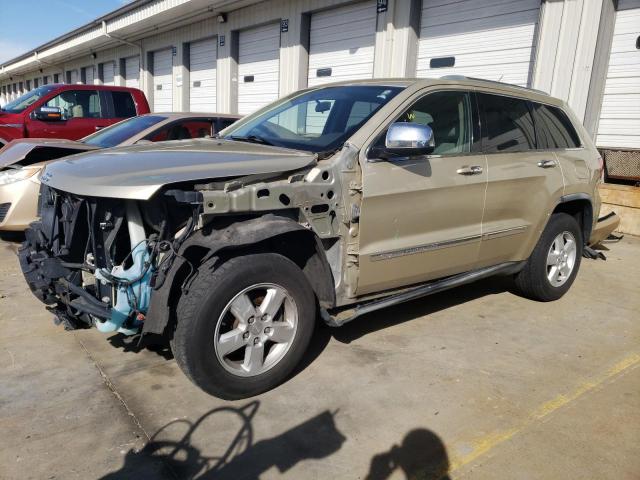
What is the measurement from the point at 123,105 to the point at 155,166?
23.5 feet

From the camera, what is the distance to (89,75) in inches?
1018

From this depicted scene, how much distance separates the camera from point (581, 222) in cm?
496

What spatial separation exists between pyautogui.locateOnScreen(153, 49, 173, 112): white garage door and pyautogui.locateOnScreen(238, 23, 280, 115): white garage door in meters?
4.62

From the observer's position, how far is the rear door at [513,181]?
3.95 m

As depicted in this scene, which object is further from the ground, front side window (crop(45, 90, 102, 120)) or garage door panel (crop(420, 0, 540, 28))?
garage door panel (crop(420, 0, 540, 28))

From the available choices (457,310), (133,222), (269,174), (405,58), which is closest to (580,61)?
(405,58)

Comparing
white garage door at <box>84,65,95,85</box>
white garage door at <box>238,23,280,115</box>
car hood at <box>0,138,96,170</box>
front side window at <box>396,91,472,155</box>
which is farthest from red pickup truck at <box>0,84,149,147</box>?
white garage door at <box>84,65,95,85</box>

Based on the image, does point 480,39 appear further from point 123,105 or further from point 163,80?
point 163,80

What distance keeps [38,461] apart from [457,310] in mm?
3331

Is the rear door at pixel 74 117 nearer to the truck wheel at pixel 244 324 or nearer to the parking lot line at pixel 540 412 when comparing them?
the truck wheel at pixel 244 324

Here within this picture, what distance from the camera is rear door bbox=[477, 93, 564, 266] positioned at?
13.0 feet

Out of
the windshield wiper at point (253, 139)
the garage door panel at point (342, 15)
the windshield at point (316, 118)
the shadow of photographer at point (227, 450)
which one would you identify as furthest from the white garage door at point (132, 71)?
the shadow of photographer at point (227, 450)

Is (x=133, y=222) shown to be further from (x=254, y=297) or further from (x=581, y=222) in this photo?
(x=581, y=222)

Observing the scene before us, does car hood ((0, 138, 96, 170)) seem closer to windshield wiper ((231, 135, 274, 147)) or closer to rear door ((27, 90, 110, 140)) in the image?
rear door ((27, 90, 110, 140))
